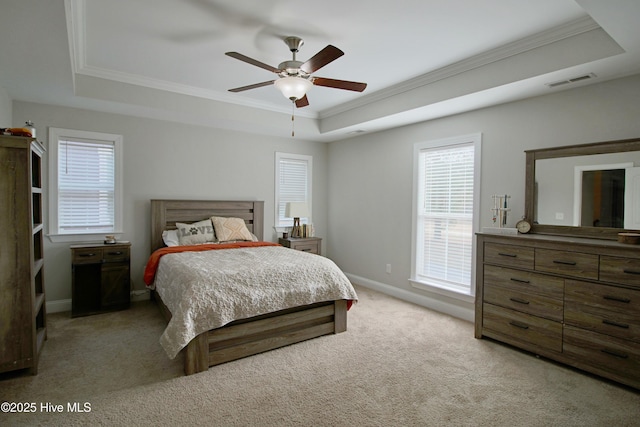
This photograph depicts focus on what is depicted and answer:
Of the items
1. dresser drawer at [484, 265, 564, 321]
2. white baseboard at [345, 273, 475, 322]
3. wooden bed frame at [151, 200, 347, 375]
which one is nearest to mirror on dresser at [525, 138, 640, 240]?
dresser drawer at [484, 265, 564, 321]

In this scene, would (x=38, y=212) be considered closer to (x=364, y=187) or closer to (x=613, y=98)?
(x=364, y=187)

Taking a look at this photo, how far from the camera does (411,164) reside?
449 centimetres

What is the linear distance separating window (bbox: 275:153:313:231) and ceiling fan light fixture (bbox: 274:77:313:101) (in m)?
2.65

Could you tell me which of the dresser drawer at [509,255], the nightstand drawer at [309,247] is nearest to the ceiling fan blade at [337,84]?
the dresser drawer at [509,255]

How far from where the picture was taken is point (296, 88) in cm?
282

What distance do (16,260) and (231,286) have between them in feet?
5.07

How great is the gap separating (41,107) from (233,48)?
2.50 metres

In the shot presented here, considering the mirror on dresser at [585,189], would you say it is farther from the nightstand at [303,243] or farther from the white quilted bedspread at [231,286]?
the nightstand at [303,243]

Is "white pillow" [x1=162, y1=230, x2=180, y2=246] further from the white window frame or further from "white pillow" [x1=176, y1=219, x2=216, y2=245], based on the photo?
the white window frame

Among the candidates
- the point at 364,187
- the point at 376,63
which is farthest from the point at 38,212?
the point at 364,187

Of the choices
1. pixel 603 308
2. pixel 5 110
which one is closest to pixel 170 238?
pixel 5 110

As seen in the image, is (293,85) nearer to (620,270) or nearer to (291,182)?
(620,270)

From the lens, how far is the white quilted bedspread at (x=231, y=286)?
254cm

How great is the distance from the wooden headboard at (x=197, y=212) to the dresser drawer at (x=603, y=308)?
3.93 metres
